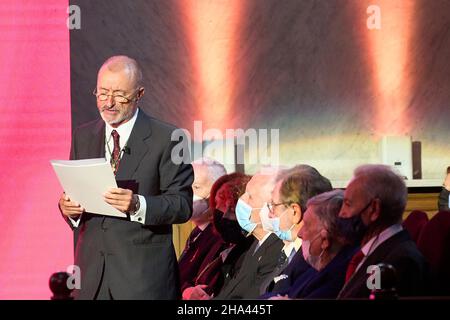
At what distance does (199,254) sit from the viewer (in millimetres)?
4840

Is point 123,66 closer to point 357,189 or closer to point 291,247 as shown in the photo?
point 357,189

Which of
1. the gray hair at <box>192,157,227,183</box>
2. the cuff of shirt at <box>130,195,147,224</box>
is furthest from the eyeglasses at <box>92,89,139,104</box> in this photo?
the gray hair at <box>192,157,227,183</box>

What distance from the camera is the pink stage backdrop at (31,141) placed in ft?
14.2

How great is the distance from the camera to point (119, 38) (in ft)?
21.8

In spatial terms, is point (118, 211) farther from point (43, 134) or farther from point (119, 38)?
point (119, 38)

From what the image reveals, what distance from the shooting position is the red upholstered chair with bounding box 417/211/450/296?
340 cm

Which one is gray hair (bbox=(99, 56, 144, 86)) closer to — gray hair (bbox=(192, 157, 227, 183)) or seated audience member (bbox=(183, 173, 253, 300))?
seated audience member (bbox=(183, 173, 253, 300))

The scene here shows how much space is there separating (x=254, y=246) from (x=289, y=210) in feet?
1.23

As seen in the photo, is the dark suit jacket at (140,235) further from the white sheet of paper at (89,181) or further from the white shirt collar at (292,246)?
the white shirt collar at (292,246)

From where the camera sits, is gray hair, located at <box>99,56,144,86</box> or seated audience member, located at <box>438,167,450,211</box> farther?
seated audience member, located at <box>438,167,450,211</box>

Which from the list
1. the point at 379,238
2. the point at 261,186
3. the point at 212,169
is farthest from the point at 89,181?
the point at 212,169

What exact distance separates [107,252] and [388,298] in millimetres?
1244

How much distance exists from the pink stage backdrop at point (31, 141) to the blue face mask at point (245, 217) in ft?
2.52
